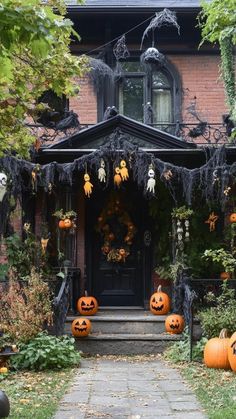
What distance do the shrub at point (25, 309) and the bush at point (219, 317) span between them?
95.9 inches

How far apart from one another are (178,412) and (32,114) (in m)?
4.06

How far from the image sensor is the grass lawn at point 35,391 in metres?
6.06

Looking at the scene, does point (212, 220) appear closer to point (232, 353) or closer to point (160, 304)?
point (160, 304)

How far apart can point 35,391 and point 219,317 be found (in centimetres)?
325

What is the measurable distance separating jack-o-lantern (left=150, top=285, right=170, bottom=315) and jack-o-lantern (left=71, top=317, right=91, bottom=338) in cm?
150

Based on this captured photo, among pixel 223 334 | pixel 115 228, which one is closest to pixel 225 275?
pixel 115 228

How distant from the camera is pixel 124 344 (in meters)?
10.2

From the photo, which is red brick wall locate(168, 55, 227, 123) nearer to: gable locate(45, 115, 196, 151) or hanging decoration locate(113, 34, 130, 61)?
hanging decoration locate(113, 34, 130, 61)

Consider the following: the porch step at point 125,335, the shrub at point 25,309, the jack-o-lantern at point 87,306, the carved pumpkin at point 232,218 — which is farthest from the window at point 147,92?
the shrub at point 25,309

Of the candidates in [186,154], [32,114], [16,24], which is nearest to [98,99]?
[186,154]

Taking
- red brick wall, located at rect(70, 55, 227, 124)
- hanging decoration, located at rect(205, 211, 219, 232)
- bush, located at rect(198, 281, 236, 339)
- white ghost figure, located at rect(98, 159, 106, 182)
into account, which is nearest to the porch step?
bush, located at rect(198, 281, 236, 339)

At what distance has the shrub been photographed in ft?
29.1

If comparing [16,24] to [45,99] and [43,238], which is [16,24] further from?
[45,99]

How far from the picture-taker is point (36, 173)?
10.2m
